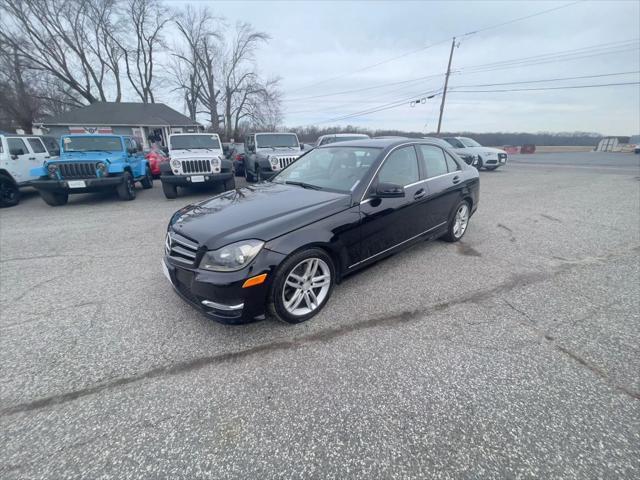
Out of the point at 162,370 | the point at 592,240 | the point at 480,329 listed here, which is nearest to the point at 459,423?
the point at 480,329

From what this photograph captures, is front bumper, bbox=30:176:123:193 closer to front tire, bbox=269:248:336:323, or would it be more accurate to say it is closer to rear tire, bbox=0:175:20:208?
rear tire, bbox=0:175:20:208

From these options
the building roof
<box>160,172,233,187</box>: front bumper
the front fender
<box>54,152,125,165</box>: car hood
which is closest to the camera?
the front fender

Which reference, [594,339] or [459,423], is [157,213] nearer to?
[459,423]

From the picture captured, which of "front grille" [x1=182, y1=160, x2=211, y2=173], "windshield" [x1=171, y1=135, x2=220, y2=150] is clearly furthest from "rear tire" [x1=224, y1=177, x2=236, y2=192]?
"windshield" [x1=171, y1=135, x2=220, y2=150]

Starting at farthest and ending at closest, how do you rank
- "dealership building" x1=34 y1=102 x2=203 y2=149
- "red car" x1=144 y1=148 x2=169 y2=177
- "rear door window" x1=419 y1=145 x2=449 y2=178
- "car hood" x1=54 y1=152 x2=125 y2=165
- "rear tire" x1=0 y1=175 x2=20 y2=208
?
1. "dealership building" x1=34 y1=102 x2=203 y2=149
2. "red car" x1=144 y1=148 x2=169 y2=177
3. "rear tire" x1=0 y1=175 x2=20 y2=208
4. "car hood" x1=54 y1=152 x2=125 y2=165
5. "rear door window" x1=419 y1=145 x2=449 y2=178

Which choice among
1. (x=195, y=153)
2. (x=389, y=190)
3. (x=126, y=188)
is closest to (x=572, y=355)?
(x=389, y=190)

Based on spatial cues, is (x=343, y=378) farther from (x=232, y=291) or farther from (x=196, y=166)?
Answer: (x=196, y=166)

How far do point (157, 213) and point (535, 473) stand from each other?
25.6ft

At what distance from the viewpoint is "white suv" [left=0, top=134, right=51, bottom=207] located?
7887 mm

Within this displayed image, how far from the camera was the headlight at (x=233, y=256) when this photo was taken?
2.27 m

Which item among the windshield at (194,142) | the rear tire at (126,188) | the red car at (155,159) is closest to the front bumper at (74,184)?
the rear tire at (126,188)

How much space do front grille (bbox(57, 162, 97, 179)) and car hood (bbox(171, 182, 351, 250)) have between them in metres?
6.65

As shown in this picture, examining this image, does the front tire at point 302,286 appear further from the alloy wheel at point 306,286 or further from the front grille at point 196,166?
the front grille at point 196,166

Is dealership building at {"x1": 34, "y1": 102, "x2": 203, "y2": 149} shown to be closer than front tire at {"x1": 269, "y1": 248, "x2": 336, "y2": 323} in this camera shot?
No
